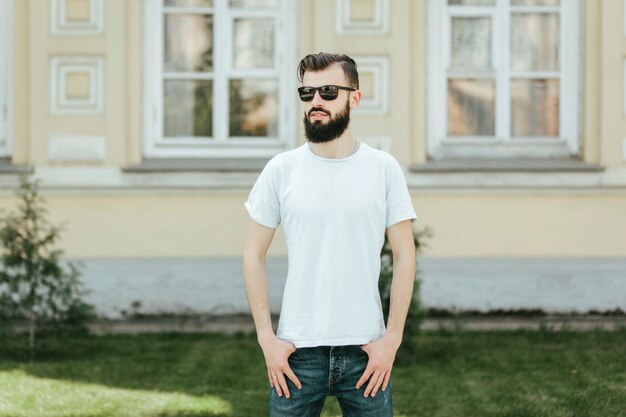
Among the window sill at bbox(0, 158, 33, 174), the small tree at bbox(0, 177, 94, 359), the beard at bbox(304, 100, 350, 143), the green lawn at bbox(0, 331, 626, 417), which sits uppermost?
the beard at bbox(304, 100, 350, 143)

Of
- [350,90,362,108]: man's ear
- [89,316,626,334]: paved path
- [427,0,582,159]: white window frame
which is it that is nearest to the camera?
[350,90,362,108]: man's ear

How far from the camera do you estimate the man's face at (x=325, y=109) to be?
3.09 metres

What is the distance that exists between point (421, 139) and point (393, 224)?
22.2ft

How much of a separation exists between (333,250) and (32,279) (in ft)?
17.2

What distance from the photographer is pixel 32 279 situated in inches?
308

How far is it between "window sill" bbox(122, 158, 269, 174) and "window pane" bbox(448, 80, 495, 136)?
1.87m

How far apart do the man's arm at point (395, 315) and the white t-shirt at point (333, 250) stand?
4 centimetres

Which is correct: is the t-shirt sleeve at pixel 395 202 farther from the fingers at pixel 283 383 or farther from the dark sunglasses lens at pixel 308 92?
the fingers at pixel 283 383

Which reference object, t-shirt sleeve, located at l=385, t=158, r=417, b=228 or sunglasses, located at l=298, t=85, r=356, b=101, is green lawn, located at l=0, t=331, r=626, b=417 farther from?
sunglasses, located at l=298, t=85, r=356, b=101

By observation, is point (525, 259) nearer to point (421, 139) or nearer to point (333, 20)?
point (421, 139)

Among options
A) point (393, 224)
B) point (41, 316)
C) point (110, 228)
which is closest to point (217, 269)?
point (110, 228)

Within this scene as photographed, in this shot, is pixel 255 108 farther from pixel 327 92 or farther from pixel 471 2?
pixel 327 92

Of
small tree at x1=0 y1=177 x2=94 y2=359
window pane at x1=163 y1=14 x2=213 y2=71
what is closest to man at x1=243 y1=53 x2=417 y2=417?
small tree at x1=0 y1=177 x2=94 y2=359

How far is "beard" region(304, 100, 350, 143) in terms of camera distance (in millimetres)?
3088
